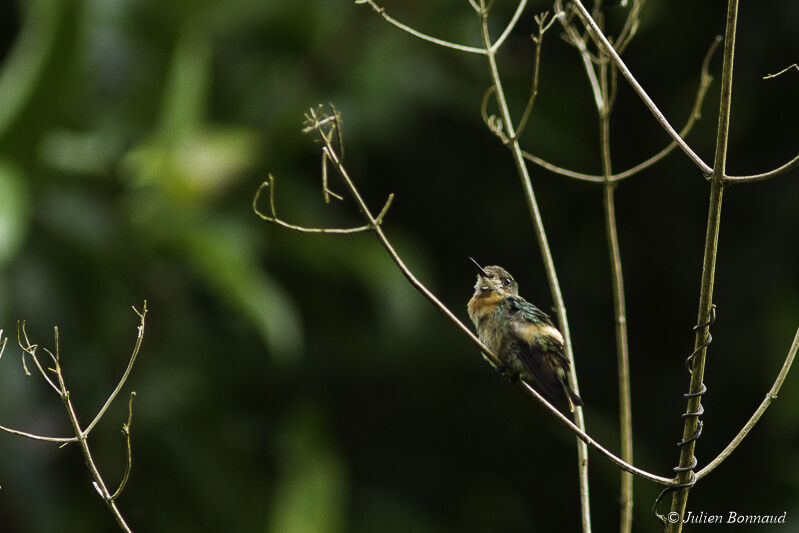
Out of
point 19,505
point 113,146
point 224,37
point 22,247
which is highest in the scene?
point 224,37

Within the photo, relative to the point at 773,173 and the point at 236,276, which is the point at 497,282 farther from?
the point at 236,276

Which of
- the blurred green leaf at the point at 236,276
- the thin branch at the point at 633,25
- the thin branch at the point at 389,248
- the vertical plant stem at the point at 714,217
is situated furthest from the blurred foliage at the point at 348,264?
the vertical plant stem at the point at 714,217

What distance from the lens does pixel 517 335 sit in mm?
1121

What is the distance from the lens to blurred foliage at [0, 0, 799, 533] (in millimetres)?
4074

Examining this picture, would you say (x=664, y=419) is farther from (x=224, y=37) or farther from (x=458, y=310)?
(x=224, y=37)

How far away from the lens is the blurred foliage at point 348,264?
4.07 m

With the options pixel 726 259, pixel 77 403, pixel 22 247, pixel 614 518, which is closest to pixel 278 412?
pixel 77 403

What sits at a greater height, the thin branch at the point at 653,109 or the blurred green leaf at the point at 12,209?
the thin branch at the point at 653,109

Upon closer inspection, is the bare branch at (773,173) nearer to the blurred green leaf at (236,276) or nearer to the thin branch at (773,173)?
the thin branch at (773,173)

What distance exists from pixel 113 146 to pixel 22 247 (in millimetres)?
662

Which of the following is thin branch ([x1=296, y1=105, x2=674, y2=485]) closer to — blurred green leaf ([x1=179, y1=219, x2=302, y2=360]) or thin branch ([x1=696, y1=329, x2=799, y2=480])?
thin branch ([x1=696, y1=329, x2=799, y2=480])

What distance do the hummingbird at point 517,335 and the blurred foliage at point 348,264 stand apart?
2.69 m

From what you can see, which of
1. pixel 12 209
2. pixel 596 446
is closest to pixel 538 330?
pixel 596 446

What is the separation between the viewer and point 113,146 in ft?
13.8
